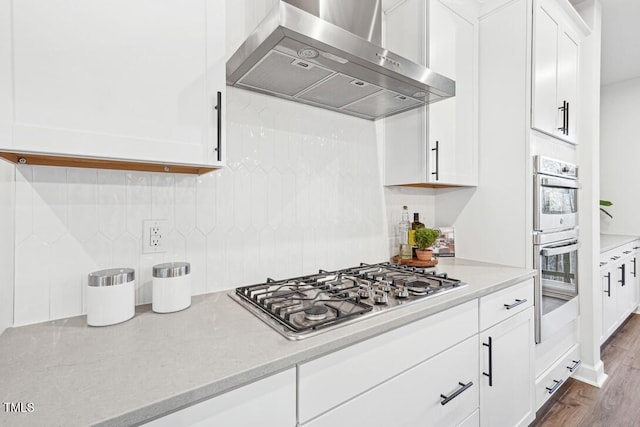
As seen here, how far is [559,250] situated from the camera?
6.31ft

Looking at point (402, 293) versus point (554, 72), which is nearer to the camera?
point (402, 293)

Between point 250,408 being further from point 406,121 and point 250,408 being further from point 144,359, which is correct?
point 406,121

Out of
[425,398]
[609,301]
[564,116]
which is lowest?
[609,301]

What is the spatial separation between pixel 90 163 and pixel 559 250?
2.42 metres

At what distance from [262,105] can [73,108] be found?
76 centimetres

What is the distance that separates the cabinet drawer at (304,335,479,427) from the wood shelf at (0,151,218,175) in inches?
34.9

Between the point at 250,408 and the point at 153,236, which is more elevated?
the point at 153,236

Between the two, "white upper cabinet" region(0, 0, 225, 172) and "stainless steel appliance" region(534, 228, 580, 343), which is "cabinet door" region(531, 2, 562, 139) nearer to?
"stainless steel appliance" region(534, 228, 580, 343)

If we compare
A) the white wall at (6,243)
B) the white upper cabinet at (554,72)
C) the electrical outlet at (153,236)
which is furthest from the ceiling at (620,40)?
the white wall at (6,243)

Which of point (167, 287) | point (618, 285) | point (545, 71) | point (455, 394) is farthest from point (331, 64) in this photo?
point (618, 285)

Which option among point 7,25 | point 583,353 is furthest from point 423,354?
point 583,353

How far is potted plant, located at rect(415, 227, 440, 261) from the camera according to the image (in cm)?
173

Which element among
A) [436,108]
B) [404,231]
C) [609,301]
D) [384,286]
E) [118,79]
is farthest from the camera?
[609,301]

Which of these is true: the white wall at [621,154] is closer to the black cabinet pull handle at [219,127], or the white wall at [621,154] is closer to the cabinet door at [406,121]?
the cabinet door at [406,121]
